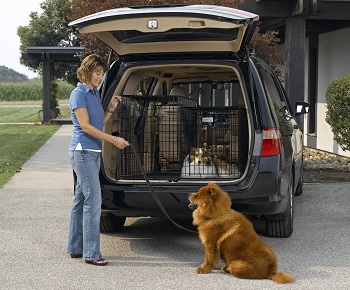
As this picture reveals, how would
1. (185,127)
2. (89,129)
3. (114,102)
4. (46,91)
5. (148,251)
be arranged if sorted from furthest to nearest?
(46,91) → (185,127) → (148,251) → (114,102) → (89,129)

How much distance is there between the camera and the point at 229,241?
6133 millimetres

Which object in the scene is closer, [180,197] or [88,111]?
[88,111]

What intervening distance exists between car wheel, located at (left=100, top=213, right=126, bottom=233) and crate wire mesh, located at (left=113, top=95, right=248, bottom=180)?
640 mm

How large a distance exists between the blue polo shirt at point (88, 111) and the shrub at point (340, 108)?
22.9ft

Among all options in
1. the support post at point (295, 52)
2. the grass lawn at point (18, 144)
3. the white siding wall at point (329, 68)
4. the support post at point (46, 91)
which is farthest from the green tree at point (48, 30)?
the support post at point (295, 52)

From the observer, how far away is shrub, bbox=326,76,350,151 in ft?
42.1

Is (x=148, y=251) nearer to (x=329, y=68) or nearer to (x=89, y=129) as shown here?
(x=89, y=129)

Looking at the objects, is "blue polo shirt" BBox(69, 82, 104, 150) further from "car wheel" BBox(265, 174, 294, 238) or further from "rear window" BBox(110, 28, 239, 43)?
"car wheel" BBox(265, 174, 294, 238)

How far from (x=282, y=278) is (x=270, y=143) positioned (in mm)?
1367

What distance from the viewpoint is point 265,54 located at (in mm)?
14438

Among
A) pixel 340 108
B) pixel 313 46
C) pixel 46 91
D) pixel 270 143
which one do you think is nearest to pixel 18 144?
pixel 313 46

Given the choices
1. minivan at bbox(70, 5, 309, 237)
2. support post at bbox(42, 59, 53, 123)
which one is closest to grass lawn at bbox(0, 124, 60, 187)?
support post at bbox(42, 59, 53, 123)

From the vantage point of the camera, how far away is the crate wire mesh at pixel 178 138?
735 cm

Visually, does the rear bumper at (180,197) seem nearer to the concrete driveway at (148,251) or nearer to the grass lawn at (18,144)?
the concrete driveway at (148,251)
